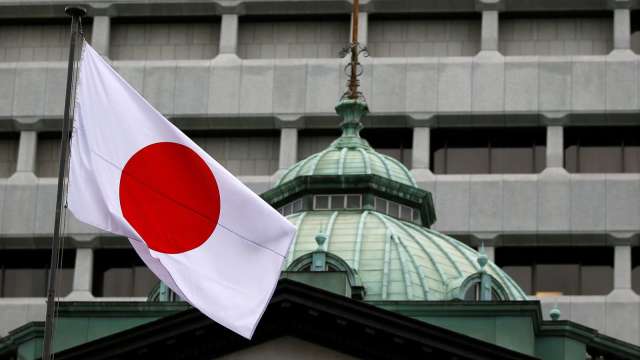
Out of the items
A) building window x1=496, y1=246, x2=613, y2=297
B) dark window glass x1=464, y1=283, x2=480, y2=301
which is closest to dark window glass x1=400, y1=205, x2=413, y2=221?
dark window glass x1=464, y1=283, x2=480, y2=301

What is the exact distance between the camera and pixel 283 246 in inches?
1341

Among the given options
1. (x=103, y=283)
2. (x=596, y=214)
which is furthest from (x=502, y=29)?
(x=103, y=283)

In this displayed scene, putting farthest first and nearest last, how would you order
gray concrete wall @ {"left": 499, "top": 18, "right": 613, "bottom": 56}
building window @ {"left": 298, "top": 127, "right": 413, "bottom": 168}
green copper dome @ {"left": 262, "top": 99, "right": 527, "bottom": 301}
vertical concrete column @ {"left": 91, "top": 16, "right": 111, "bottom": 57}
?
vertical concrete column @ {"left": 91, "top": 16, "right": 111, "bottom": 57}, gray concrete wall @ {"left": 499, "top": 18, "right": 613, "bottom": 56}, building window @ {"left": 298, "top": 127, "right": 413, "bottom": 168}, green copper dome @ {"left": 262, "top": 99, "right": 527, "bottom": 301}

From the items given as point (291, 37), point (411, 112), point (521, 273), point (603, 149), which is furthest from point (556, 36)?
point (291, 37)

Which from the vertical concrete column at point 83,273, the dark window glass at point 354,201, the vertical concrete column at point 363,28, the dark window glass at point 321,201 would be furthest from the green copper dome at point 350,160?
the vertical concrete column at point 83,273

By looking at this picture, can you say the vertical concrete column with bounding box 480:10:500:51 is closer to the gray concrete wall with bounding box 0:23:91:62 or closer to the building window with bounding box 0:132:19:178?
the gray concrete wall with bounding box 0:23:91:62

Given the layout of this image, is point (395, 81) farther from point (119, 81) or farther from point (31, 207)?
point (119, 81)

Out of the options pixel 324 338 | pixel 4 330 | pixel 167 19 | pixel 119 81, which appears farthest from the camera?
pixel 167 19

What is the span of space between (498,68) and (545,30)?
301 cm

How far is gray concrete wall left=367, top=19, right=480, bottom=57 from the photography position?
83375mm

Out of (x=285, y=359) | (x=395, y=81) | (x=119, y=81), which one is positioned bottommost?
(x=285, y=359)

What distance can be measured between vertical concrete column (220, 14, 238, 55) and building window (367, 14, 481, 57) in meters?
5.19

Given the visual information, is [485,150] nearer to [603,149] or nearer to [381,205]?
[603,149]

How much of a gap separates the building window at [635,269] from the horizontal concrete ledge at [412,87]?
502cm
